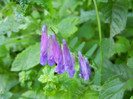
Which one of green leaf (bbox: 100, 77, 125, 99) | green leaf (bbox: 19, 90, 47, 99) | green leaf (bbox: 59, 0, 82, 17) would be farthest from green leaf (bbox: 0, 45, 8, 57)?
green leaf (bbox: 100, 77, 125, 99)

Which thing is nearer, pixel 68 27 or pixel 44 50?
pixel 44 50

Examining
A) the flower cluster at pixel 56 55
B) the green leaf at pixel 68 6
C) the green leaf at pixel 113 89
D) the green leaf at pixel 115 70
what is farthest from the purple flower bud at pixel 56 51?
the green leaf at pixel 68 6

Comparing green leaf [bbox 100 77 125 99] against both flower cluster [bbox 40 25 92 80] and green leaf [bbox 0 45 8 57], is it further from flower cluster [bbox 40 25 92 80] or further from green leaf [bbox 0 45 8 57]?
green leaf [bbox 0 45 8 57]

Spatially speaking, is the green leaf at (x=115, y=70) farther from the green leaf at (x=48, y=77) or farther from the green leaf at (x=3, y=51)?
the green leaf at (x=3, y=51)

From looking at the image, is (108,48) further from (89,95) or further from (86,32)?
(86,32)

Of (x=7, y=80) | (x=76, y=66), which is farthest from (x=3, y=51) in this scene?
(x=76, y=66)

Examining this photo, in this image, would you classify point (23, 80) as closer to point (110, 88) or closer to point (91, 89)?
point (91, 89)
